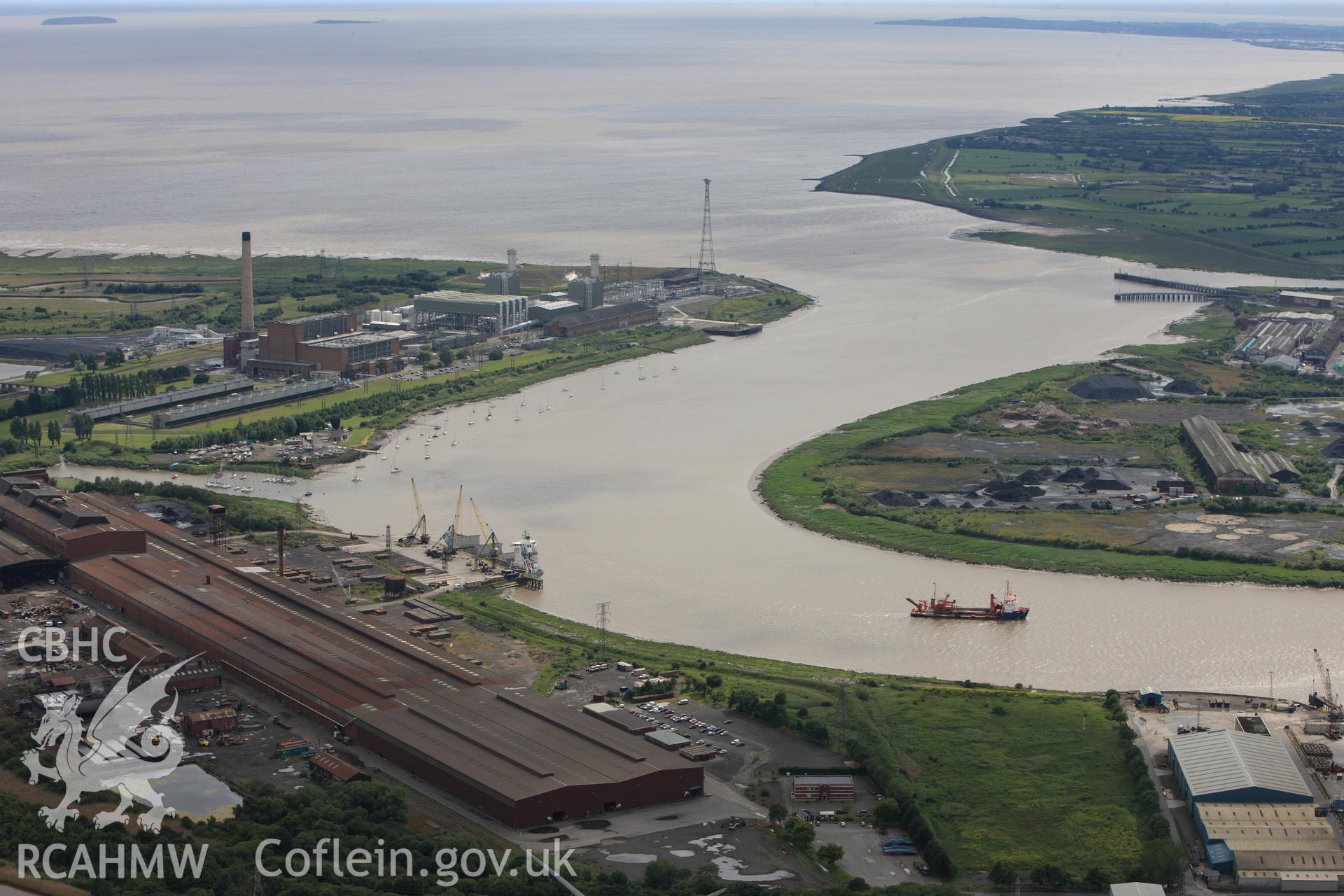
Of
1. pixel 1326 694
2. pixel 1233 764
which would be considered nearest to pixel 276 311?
pixel 1326 694

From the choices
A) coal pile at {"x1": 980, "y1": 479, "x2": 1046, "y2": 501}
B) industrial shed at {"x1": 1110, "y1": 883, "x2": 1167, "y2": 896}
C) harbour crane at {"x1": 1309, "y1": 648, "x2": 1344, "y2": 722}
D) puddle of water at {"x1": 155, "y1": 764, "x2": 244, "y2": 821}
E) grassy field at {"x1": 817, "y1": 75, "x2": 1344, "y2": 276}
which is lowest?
industrial shed at {"x1": 1110, "y1": 883, "x2": 1167, "y2": 896}

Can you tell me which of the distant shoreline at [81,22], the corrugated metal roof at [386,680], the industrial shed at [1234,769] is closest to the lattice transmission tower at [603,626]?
the corrugated metal roof at [386,680]

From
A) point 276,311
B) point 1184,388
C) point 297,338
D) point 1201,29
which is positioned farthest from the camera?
point 1201,29

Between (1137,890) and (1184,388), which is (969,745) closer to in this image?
(1137,890)

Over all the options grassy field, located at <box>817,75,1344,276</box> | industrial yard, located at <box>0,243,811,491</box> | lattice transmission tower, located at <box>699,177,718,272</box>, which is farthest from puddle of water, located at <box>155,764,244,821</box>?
grassy field, located at <box>817,75,1344,276</box>

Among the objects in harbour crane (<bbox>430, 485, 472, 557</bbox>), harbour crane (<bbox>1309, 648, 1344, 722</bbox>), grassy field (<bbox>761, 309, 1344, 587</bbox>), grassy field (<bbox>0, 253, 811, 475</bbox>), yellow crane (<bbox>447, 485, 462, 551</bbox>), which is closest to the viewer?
harbour crane (<bbox>1309, 648, 1344, 722</bbox>)

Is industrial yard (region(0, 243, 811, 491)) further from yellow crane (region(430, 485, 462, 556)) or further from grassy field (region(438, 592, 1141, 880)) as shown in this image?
grassy field (region(438, 592, 1141, 880))

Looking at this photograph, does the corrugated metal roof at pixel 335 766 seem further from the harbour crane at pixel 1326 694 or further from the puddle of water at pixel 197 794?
the harbour crane at pixel 1326 694
